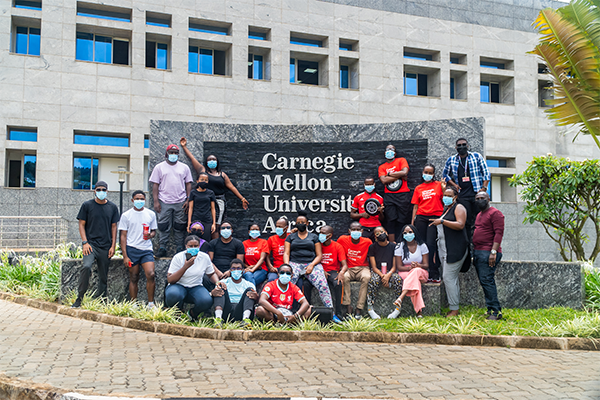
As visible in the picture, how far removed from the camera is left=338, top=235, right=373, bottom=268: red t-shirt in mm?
9961

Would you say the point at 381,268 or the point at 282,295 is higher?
the point at 381,268

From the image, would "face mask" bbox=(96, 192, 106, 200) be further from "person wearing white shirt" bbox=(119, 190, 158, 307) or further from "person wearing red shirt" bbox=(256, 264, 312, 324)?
"person wearing red shirt" bbox=(256, 264, 312, 324)

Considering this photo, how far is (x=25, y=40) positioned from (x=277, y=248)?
19.4 m

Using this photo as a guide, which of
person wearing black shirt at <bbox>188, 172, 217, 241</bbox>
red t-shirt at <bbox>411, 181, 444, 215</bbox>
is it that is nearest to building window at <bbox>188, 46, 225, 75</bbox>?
person wearing black shirt at <bbox>188, 172, 217, 241</bbox>

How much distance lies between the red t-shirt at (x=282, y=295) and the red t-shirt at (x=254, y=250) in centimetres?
136

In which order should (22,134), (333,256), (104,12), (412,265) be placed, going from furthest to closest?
(104,12), (22,134), (333,256), (412,265)

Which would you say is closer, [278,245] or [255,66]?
[278,245]

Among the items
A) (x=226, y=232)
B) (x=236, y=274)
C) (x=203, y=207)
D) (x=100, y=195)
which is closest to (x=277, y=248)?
(x=226, y=232)

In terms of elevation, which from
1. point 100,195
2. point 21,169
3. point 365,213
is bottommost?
point 365,213

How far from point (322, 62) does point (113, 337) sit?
22.1 m

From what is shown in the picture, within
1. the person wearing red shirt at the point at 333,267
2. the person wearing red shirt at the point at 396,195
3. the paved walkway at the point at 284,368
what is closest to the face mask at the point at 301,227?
the person wearing red shirt at the point at 333,267

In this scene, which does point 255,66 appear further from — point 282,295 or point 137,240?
point 282,295

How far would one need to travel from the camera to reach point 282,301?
8641 mm

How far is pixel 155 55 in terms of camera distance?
2522 centimetres
